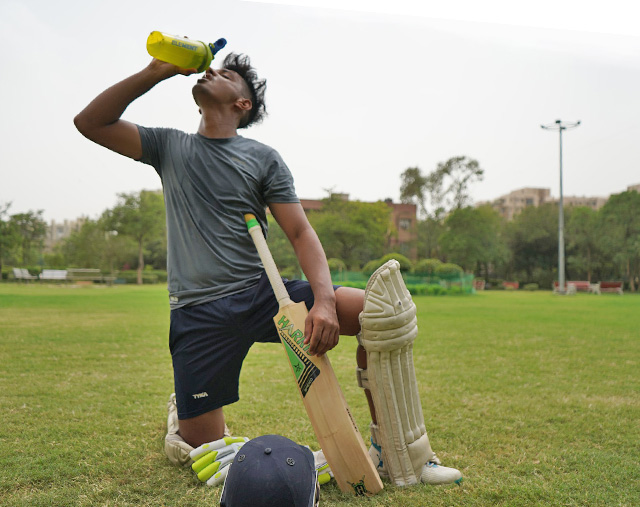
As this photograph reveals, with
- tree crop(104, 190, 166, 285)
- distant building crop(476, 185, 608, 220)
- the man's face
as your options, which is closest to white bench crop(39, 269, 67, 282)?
tree crop(104, 190, 166, 285)

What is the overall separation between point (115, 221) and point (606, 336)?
1139 inches

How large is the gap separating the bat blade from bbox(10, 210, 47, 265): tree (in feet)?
82.6

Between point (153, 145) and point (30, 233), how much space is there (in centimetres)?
2790

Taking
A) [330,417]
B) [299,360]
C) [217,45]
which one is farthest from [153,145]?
[330,417]

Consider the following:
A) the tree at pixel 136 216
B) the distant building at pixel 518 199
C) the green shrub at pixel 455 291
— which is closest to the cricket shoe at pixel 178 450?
the green shrub at pixel 455 291

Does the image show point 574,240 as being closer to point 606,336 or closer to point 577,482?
point 606,336

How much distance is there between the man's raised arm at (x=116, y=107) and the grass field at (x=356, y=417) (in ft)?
3.97

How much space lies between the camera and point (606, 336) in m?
6.28

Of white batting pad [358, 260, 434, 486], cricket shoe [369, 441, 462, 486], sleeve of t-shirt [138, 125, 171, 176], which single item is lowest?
cricket shoe [369, 441, 462, 486]

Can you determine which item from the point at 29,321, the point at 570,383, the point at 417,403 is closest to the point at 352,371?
the point at 570,383

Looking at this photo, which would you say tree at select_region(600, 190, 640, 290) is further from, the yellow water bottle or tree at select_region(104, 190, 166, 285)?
the yellow water bottle

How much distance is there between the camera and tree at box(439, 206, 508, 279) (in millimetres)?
33156

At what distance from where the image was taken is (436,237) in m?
35.7

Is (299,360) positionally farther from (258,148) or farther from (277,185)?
(258,148)
